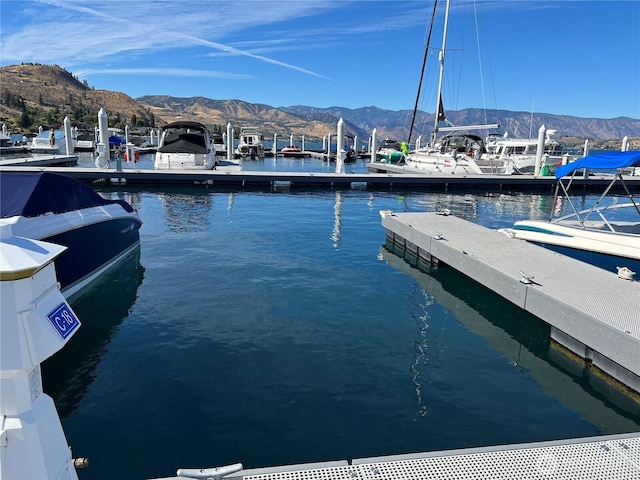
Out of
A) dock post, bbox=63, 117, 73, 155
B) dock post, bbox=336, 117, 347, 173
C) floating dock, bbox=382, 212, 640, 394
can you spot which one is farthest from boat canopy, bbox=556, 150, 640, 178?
dock post, bbox=63, 117, 73, 155

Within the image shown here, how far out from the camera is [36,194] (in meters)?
6.84

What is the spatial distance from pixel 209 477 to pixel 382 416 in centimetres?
227

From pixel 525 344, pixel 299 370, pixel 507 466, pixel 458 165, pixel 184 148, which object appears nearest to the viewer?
pixel 507 466

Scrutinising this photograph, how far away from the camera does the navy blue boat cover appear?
6.50 metres

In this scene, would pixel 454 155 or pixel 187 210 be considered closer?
pixel 187 210

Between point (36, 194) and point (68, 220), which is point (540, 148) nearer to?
point (68, 220)

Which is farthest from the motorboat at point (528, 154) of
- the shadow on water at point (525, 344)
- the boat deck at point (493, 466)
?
the boat deck at point (493, 466)

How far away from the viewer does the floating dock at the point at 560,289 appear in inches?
207

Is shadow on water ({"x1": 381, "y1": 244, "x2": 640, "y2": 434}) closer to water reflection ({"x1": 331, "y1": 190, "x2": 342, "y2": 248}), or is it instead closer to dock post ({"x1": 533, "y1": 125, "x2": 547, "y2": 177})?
water reflection ({"x1": 331, "y1": 190, "x2": 342, "y2": 248})

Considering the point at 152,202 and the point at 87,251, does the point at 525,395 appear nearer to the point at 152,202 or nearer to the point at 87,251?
the point at 87,251

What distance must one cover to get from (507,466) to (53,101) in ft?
488

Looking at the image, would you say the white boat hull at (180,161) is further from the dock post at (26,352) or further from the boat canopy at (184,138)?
the dock post at (26,352)

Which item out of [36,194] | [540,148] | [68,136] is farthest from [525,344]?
[68,136]

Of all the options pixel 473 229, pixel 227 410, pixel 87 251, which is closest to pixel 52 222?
pixel 87 251
